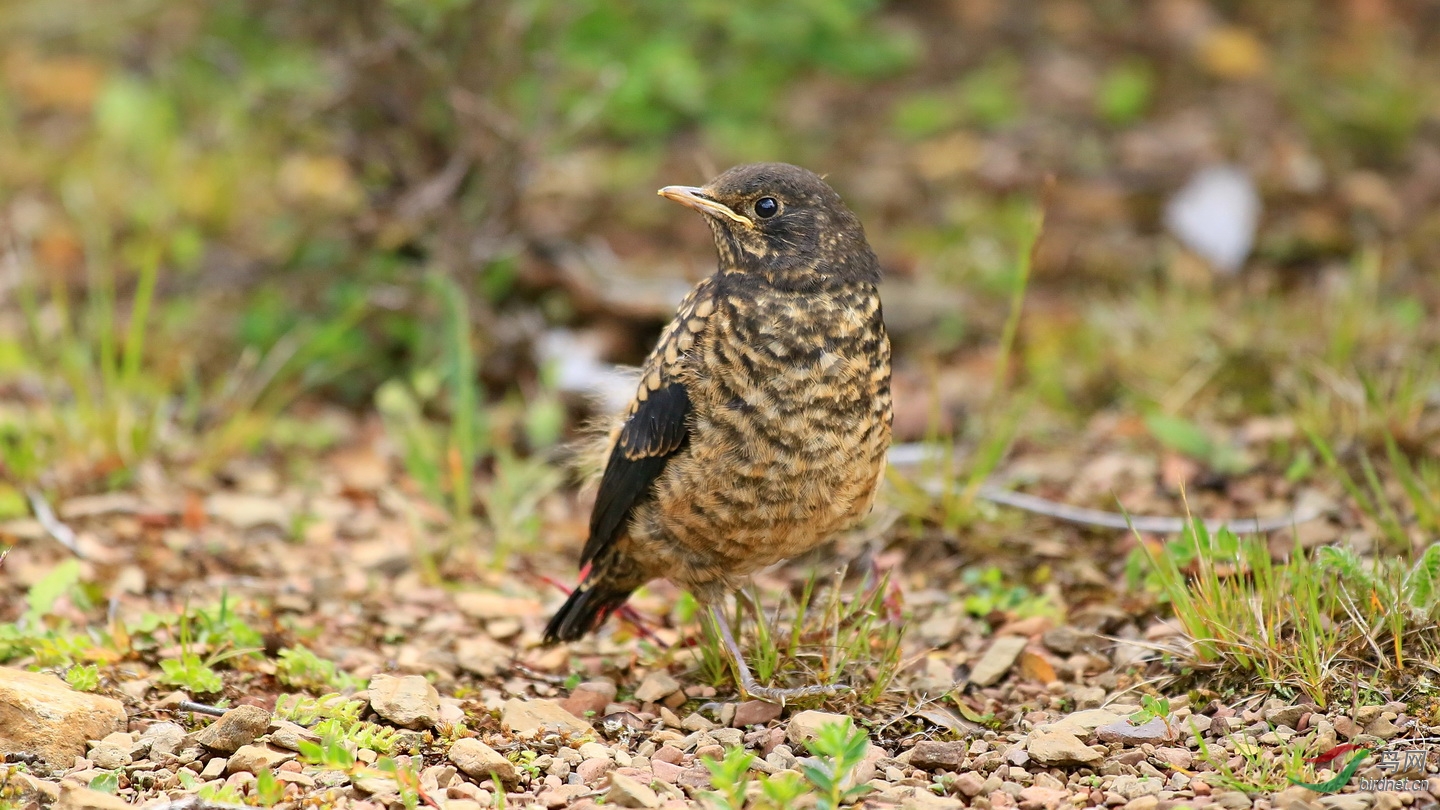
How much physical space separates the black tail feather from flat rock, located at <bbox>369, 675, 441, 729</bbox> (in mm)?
510

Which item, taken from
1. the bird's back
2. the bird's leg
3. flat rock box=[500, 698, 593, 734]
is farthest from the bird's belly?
flat rock box=[500, 698, 593, 734]

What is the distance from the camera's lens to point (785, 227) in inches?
144

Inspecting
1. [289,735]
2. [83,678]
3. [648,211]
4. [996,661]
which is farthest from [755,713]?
[648,211]

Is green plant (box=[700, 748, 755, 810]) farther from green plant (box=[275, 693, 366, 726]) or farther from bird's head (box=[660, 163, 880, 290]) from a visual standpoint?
bird's head (box=[660, 163, 880, 290])

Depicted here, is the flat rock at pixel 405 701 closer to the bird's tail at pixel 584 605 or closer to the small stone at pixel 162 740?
the small stone at pixel 162 740

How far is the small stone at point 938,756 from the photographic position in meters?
3.13

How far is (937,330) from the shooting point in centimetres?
597

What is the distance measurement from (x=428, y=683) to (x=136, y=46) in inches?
222

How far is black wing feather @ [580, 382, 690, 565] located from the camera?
11.8 ft

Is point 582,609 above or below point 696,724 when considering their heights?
above

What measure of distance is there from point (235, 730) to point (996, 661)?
1831mm

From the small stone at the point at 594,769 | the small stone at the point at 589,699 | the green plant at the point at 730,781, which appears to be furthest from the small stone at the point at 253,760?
the green plant at the point at 730,781

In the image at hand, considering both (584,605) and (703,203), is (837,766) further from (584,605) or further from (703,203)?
(703,203)

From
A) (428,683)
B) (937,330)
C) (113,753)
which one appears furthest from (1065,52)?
(113,753)
